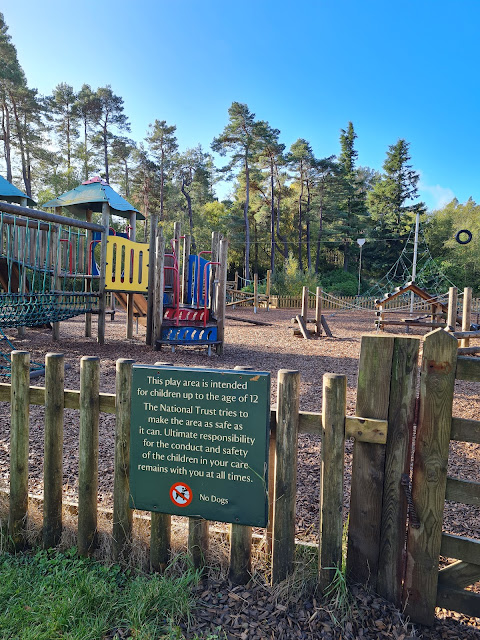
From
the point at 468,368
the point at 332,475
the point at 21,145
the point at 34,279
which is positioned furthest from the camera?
the point at 21,145

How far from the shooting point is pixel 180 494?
2.12 metres

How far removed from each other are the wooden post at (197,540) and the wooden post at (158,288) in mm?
6641

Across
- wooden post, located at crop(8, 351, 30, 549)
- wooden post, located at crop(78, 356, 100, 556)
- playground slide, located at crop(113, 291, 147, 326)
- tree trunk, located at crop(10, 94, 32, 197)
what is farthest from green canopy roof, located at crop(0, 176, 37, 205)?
tree trunk, located at crop(10, 94, 32, 197)

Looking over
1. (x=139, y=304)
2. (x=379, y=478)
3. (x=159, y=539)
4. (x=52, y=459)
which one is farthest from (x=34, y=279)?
(x=379, y=478)

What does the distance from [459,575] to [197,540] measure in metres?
1.16

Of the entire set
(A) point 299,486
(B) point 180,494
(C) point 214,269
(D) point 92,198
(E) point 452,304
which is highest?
(D) point 92,198

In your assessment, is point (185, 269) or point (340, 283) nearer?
point (185, 269)

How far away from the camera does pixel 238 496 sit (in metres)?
2.06

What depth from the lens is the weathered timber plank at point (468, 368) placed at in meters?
1.91

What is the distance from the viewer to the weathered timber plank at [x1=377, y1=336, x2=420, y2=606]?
6.43 feet

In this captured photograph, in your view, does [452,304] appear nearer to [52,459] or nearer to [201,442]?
[201,442]

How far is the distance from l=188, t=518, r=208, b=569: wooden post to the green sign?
105 mm

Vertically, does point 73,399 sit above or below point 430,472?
above

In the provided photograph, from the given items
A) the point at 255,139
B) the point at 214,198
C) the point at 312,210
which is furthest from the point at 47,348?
the point at 214,198
